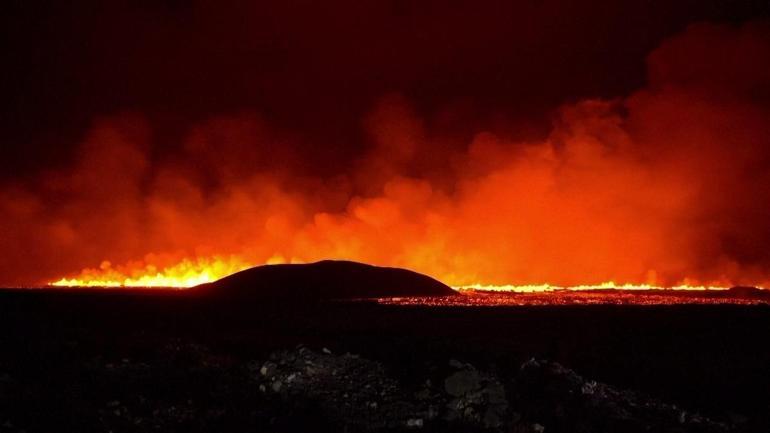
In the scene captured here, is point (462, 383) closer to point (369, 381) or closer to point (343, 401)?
point (369, 381)

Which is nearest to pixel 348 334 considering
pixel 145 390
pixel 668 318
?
pixel 145 390

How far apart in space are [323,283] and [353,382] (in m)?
64.5

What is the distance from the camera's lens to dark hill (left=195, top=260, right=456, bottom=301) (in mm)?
79500

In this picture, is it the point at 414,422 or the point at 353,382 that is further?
the point at 353,382

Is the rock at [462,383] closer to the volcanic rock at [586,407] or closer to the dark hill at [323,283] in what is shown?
the volcanic rock at [586,407]

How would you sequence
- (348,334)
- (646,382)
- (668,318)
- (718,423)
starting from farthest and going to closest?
1. (668,318)
2. (348,334)
3. (646,382)
4. (718,423)

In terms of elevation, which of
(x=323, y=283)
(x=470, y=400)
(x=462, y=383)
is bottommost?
(x=470, y=400)

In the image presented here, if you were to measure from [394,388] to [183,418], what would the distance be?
6155 mm

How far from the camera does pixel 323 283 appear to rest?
83.9 meters

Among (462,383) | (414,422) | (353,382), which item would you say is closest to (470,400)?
(462,383)

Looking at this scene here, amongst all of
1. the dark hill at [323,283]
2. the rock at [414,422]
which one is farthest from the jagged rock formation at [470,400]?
the dark hill at [323,283]

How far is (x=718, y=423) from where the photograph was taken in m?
18.8

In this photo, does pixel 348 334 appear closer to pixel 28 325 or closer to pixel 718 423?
pixel 28 325

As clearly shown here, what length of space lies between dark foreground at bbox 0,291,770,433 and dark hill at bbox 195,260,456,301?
1760 inches
